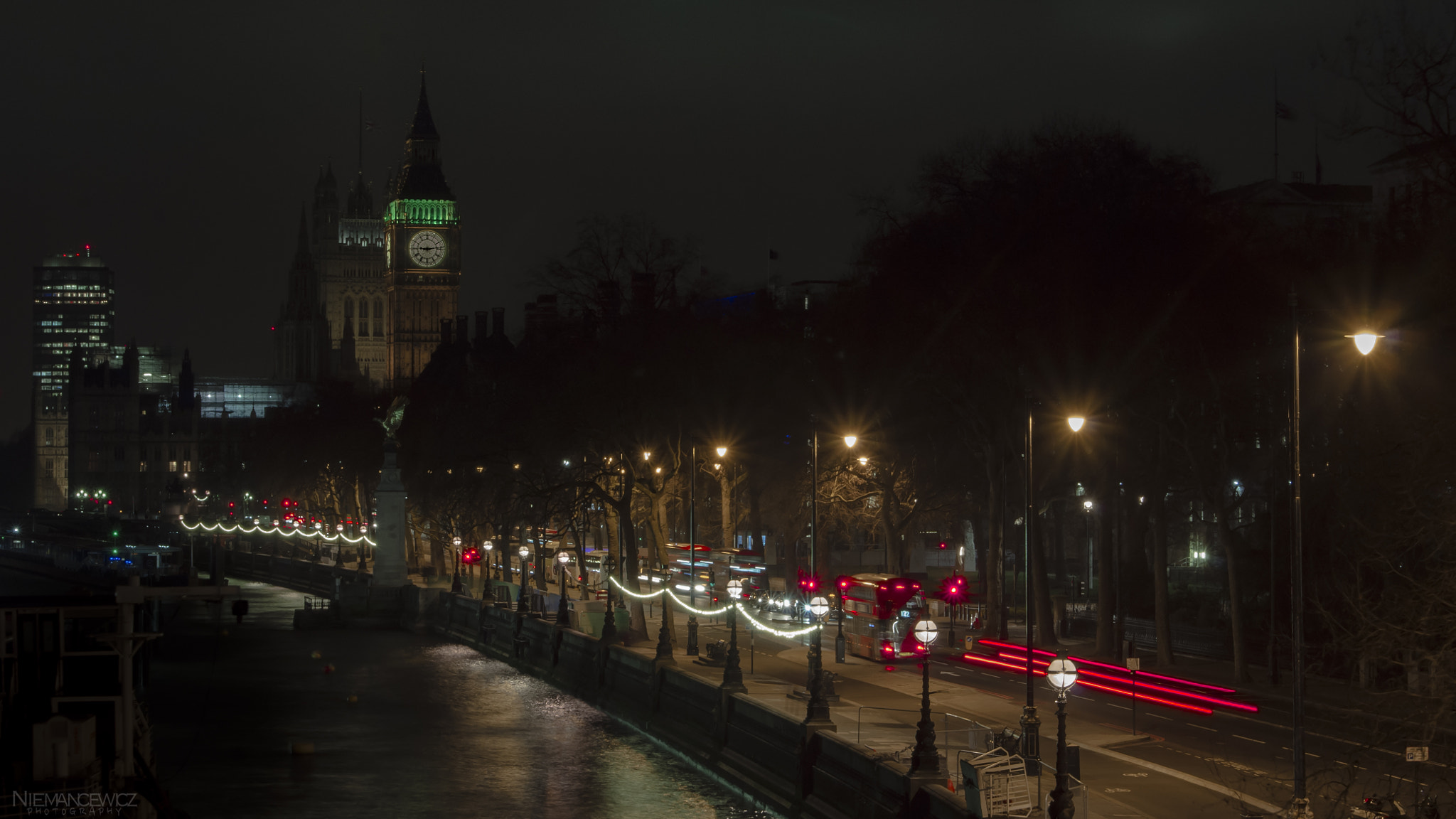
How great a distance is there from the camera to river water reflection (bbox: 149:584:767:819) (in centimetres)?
4034

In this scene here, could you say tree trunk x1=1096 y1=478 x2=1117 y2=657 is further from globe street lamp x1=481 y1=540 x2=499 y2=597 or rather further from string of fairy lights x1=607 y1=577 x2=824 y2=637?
globe street lamp x1=481 y1=540 x2=499 y2=597

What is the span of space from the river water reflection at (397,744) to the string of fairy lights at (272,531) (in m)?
47.8

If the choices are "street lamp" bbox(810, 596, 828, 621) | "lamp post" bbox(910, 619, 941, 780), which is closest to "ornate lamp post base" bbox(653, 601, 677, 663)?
"street lamp" bbox(810, 596, 828, 621)

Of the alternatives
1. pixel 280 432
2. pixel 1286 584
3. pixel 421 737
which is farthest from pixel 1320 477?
pixel 280 432

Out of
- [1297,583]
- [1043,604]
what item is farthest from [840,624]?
[1297,583]

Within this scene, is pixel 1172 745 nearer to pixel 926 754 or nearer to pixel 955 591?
pixel 926 754

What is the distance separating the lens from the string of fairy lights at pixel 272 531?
123975 millimetres

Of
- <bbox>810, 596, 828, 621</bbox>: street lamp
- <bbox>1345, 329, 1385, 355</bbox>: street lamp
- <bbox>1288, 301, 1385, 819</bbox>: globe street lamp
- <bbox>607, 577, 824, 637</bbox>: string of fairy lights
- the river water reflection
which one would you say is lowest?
the river water reflection

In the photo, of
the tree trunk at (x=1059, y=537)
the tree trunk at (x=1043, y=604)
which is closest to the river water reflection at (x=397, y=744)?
the tree trunk at (x=1043, y=604)

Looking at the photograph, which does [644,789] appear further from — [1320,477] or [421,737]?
[1320,477]

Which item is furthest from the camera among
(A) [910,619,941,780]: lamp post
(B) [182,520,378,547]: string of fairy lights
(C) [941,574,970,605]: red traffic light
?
(B) [182,520,378,547]: string of fairy lights

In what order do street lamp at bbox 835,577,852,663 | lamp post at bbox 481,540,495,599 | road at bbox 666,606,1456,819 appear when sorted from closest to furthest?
road at bbox 666,606,1456,819
street lamp at bbox 835,577,852,663
lamp post at bbox 481,540,495,599

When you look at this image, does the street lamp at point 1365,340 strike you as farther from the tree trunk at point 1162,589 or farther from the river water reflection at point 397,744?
the tree trunk at point 1162,589

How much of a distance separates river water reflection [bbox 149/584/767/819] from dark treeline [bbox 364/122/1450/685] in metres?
8.41
